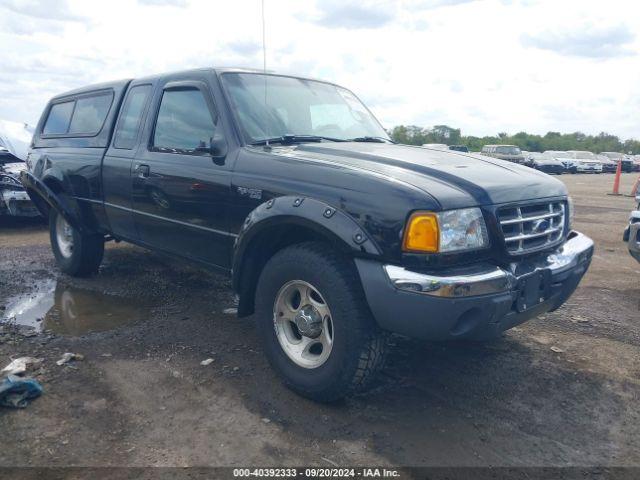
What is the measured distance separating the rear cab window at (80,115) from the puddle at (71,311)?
155cm

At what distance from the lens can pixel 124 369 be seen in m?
3.58

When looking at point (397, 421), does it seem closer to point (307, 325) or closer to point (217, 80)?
point (307, 325)

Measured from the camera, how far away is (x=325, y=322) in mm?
3098

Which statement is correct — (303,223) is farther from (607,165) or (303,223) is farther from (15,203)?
(607,165)

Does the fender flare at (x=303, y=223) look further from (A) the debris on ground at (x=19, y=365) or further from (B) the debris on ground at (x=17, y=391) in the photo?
(A) the debris on ground at (x=19, y=365)

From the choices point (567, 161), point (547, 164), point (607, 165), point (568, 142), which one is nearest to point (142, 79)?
point (547, 164)

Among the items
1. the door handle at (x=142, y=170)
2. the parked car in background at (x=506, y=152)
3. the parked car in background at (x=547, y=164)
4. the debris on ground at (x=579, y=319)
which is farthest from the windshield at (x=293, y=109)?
the parked car in background at (x=547, y=164)

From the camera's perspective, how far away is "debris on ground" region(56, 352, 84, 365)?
3.63 m

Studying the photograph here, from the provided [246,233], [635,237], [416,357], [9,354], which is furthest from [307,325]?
[635,237]

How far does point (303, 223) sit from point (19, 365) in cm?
215

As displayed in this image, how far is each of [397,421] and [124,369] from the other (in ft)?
6.00

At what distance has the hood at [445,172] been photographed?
286 centimetres

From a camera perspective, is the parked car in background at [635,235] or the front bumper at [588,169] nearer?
the parked car in background at [635,235]

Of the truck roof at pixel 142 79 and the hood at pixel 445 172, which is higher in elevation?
the truck roof at pixel 142 79
